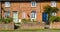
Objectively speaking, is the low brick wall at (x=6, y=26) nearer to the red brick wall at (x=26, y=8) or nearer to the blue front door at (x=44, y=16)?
the red brick wall at (x=26, y=8)

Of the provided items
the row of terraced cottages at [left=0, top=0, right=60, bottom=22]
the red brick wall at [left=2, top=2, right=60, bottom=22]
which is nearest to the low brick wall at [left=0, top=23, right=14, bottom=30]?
the row of terraced cottages at [left=0, top=0, right=60, bottom=22]

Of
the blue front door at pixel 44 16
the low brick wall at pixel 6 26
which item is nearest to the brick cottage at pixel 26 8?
the blue front door at pixel 44 16

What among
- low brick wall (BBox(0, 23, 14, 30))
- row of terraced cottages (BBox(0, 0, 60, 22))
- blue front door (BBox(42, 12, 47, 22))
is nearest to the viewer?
low brick wall (BBox(0, 23, 14, 30))

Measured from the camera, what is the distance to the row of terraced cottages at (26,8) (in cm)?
5566

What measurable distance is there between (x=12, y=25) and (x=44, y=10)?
1448 cm

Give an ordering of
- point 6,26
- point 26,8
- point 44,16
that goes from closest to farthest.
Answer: point 6,26 → point 44,16 → point 26,8

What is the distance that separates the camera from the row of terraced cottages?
55656 mm

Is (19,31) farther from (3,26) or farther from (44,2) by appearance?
(44,2)

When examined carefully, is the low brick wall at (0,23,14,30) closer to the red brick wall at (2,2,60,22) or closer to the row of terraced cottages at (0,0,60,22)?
the row of terraced cottages at (0,0,60,22)

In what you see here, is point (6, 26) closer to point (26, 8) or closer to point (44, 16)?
point (26, 8)

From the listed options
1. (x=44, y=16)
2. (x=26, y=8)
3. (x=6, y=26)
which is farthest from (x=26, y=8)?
(x=6, y=26)

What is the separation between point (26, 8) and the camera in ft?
183

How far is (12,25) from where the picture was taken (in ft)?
138

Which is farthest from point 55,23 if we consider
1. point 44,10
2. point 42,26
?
point 44,10
